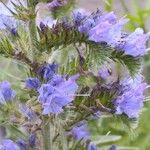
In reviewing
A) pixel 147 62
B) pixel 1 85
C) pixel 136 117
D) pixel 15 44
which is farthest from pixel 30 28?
pixel 147 62

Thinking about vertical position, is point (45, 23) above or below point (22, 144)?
above

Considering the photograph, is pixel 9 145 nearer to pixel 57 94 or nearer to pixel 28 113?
pixel 28 113

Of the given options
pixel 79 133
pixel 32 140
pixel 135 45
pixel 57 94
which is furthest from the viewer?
pixel 79 133

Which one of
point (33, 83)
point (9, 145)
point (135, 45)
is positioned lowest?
point (9, 145)

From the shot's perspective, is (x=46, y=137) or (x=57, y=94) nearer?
(x=57, y=94)

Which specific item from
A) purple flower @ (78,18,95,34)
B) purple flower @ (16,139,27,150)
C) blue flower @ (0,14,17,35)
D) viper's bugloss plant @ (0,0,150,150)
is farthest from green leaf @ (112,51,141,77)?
purple flower @ (16,139,27,150)

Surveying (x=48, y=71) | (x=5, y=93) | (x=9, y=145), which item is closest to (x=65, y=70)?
(x=48, y=71)

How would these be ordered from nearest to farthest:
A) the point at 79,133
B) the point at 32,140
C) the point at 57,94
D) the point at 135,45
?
the point at 57,94, the point at 135,45, the point at 32,140, the point at 79,133
